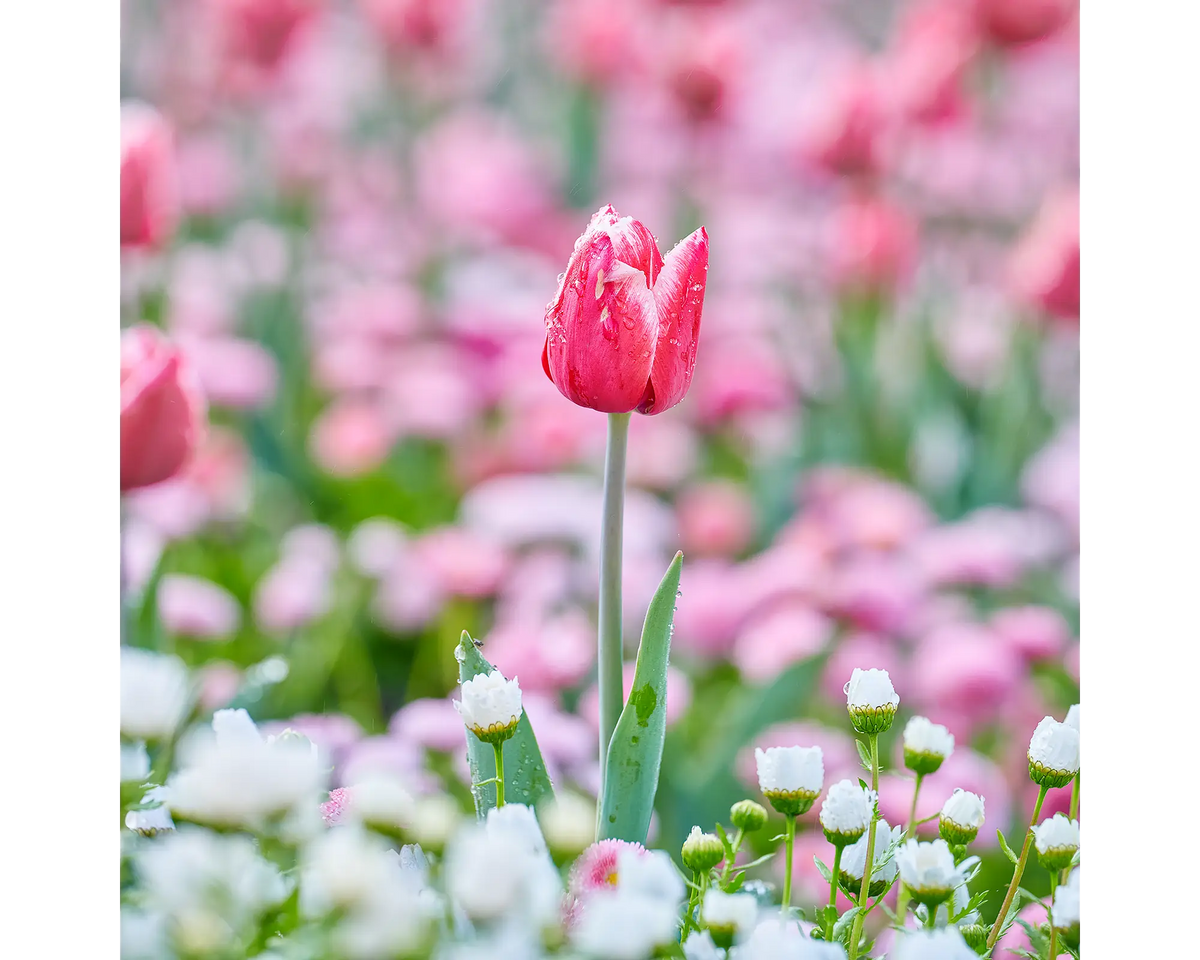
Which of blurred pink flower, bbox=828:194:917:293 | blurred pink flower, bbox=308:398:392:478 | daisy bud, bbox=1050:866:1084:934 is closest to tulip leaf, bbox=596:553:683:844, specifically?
daisy bud, bbox=1050:866:1084:934

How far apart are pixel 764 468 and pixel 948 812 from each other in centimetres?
90

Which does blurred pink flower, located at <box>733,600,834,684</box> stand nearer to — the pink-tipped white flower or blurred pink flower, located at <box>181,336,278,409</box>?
the pink-tipped white flower

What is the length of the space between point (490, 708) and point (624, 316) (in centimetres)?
11

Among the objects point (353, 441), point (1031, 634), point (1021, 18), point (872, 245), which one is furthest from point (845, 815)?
point (1021, 18)

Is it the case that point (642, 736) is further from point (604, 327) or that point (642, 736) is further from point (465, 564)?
point (465, 564)

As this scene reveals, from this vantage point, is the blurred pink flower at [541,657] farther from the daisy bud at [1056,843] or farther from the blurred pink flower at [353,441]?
the blurred pink flower at [353,441]

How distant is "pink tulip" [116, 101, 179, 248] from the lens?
27.9 inches

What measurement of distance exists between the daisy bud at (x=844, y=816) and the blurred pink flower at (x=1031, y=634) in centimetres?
52

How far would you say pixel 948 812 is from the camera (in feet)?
1.19

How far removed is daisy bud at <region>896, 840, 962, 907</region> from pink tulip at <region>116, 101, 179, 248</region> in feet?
1.82

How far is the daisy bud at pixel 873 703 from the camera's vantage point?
0.35m

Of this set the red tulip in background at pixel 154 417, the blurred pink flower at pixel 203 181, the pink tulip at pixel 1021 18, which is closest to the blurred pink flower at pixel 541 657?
the red tulip in background at pixel 154 417

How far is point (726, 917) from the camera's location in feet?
1.01
